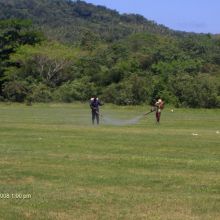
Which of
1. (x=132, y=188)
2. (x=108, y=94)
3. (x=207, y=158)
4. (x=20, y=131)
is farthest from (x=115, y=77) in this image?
(x=132, y=188)

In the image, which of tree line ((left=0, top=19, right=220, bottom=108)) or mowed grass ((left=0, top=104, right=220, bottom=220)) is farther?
tree line ((left=0, top=19, right=220, bottom=108))

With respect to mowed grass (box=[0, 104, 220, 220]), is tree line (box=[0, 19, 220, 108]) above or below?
above

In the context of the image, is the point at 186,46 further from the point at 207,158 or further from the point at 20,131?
the point at 207,158

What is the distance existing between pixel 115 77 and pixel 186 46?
16444 mm

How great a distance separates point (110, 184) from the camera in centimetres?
1445

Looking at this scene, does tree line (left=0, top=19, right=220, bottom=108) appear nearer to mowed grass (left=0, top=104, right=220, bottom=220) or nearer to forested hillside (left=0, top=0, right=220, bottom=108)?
forested hillside (left=0, top=0, right=220, bottom=108)

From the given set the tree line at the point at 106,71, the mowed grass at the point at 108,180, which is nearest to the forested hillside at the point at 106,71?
the tree line at the point at 106,71
